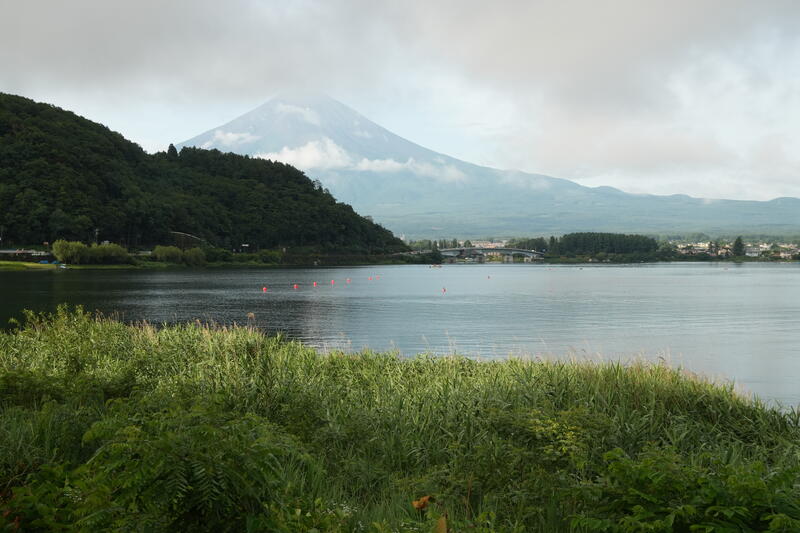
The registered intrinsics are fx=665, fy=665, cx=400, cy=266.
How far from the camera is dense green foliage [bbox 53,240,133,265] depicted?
128 m

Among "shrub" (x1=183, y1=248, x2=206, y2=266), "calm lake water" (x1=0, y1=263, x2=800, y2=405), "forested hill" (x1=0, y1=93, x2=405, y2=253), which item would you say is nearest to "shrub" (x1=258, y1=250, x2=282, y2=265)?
"forested hill" (x1=0, y1=93, x2=405, y2=253)

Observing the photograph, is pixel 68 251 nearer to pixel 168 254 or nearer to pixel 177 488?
pixel 168 254

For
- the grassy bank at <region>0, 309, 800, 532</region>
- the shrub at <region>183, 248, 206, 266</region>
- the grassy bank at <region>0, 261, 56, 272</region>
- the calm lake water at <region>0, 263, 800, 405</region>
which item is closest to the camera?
the grassy bank at <region>0, 309, 800, 532</region>

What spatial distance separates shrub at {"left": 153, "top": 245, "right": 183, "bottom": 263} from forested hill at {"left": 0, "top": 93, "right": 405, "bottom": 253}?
11.0 meters

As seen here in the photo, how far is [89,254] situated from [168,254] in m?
20.7

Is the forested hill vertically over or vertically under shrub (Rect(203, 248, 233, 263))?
over

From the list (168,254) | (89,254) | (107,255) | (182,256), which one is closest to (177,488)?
(89,254)

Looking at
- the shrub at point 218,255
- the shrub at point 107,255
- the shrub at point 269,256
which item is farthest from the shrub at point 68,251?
the shrub at point 269,256

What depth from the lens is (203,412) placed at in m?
5.23

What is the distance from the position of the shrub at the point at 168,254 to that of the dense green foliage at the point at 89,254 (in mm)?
8358

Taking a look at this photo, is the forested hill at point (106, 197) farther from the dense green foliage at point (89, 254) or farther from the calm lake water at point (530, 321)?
the calm lake water at point (530, 321)

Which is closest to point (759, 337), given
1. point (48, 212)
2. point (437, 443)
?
point (437, 443)

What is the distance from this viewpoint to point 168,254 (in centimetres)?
15138

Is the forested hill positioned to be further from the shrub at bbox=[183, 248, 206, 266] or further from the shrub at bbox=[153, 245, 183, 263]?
the shrub at bbox=[183, 248, 206, 266]
